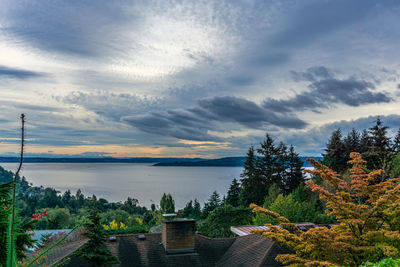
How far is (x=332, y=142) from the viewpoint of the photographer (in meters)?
43.3

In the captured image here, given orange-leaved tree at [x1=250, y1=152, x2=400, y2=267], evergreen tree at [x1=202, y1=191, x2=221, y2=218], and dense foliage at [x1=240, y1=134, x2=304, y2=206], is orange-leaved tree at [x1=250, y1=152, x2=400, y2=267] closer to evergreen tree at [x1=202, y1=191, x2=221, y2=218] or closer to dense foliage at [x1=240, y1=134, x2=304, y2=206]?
dense foliage at [x1=240, y1=134, x2=304, y2=206]

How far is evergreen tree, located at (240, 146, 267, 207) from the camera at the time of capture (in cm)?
4728

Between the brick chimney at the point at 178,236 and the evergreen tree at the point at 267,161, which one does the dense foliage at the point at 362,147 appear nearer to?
the evergreen tree at the point at 267,161

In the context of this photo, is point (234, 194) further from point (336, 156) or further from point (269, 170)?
point (336, 156)

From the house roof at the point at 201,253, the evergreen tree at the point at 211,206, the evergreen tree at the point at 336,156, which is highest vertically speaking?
the evergreen tree at the point at 336,156

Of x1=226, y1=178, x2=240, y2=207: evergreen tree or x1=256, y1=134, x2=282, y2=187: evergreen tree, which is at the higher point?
x1=256, y1=134, x2=282, y2=187: evergreen tree

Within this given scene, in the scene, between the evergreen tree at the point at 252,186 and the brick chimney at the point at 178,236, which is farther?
the evergreen tree at the point at 252,186

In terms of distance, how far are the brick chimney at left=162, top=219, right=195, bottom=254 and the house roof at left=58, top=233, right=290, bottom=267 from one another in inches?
10.9

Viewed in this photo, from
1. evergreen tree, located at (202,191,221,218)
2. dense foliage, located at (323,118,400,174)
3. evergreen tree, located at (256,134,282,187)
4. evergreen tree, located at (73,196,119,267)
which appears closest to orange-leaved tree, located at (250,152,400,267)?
evergreen tree, located at (73,196,119,267)

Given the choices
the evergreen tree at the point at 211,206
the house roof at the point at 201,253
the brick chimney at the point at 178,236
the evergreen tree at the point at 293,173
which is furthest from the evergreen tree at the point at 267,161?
the brick chimney at the point at 178,236

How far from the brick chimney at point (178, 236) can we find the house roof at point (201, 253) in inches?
10.9

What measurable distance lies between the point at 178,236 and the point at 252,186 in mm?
35789

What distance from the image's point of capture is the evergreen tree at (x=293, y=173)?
49.3 meters

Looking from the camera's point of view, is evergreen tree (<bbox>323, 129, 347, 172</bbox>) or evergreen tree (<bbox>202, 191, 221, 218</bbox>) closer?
evergreen tree (<bbox>323, 129, 347, 172</bbox>)
